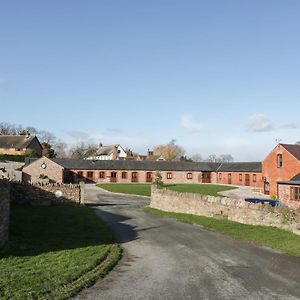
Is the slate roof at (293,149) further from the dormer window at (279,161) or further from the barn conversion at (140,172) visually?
the barn conversion at (140,172)

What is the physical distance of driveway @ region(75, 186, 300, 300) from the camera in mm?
10430

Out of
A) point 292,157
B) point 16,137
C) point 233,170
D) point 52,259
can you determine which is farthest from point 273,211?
point 16,137

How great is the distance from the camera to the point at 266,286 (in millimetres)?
11195

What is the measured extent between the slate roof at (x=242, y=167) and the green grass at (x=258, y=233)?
4590 centimetres

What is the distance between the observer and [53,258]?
43.6ft

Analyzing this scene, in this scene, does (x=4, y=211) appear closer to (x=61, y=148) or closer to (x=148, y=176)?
(x=148, y=176)

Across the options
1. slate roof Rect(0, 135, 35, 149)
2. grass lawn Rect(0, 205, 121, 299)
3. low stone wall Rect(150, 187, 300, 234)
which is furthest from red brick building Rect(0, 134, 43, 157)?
grass lawn Rect(0, 205, 121, 299)

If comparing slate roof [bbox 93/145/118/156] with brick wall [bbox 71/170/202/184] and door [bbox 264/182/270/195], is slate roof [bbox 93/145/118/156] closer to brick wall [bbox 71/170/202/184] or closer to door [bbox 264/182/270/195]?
brick wall [bbox 71/170/202/184]

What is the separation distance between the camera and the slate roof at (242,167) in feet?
227

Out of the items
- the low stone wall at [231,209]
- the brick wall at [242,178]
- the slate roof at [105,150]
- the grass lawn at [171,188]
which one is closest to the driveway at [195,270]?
the low stone wall at [231,209]

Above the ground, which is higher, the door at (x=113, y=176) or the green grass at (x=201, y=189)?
the door at (x=113, y=176)

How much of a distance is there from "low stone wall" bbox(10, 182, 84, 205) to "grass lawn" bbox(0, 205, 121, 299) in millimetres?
10337

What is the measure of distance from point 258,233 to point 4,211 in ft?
37.7

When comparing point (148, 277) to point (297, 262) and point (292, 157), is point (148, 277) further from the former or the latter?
point (292, 157)
